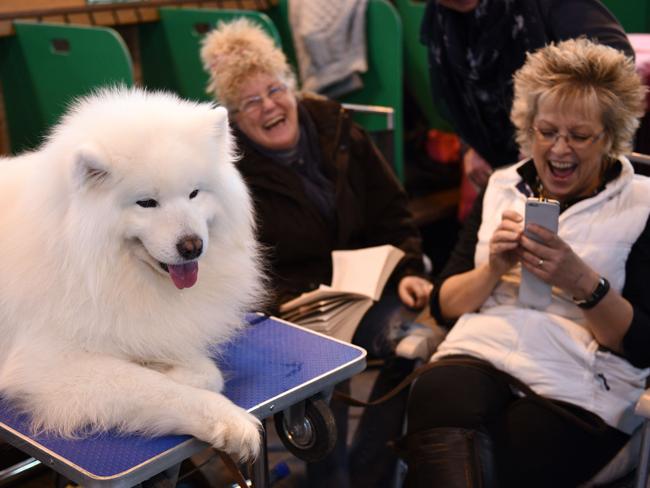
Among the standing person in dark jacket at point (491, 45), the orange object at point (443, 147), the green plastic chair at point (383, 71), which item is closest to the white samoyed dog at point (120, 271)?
the standing person in dark jacket at point (491, 45)

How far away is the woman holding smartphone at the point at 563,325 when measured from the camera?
1721mm

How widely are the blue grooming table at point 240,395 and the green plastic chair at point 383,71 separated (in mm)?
1830

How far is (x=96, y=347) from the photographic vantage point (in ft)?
4.34

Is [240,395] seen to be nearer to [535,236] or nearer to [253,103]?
[535,236]

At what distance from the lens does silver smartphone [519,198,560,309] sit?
167 centimetres

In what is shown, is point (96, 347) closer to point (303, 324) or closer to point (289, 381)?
point (289, 381)

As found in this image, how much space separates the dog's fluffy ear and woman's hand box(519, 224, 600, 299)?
934 mm

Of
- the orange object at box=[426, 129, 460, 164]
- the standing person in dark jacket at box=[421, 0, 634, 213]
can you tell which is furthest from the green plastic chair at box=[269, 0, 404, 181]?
the standing person in dark jacket at box=[421, 0, 634, 213]

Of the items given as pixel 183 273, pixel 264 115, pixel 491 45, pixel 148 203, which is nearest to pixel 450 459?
pixel 183 273

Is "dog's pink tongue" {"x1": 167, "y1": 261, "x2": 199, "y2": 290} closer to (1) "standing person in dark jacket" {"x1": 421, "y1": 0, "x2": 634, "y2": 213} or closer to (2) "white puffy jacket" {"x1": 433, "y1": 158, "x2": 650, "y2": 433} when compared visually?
(2) "white puffy jacket" {"x1": 433, "y1": 158, "x2": 650, "y2": 433}

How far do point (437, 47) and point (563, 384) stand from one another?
1.19 metres

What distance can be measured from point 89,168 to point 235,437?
19.0 inches

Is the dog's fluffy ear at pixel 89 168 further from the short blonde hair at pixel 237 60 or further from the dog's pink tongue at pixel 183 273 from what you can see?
the short blonde hair at pixel 237 60

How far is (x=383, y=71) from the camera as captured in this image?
3.59m
